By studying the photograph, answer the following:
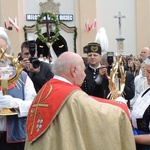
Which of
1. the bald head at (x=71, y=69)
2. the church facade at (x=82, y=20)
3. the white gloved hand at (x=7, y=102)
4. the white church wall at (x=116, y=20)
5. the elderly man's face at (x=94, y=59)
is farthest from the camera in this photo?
the white church wall at (x=116, y=20)

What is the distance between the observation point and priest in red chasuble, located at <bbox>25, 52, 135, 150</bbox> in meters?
2.78

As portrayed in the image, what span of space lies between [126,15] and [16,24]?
584cm

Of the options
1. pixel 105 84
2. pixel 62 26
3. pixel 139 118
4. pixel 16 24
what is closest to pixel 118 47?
pixel 62 26

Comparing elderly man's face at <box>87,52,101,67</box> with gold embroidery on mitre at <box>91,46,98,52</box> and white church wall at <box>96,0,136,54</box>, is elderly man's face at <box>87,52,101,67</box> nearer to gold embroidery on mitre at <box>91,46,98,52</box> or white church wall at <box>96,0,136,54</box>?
gold embroidery on mitre at <box>91,46,98,52</box>

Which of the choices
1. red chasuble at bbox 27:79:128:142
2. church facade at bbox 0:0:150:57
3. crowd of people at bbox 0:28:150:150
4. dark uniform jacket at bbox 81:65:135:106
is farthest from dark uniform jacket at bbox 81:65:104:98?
church facade at bbox 0:0:150:57

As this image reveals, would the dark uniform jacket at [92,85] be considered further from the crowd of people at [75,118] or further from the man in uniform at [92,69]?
the crowd of people at [75,118]

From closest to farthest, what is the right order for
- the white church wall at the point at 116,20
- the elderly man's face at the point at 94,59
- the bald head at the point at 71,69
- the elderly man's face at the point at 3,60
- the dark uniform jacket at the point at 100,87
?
1. the bald head at the point at 71,69
2. the elderly man's face at the point at 3,60
3. the dark uniform jacket at the point at 100,87
4. the elderly man's face at the point at 94,59
5. the white church wall at the point at 116,20

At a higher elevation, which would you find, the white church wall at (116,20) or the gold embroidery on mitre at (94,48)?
the white church wall at (116,20)

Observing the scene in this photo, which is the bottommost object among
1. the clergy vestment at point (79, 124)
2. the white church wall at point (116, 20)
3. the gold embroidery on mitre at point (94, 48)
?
the clergy vestment at point (79, 124)

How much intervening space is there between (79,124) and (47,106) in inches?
11.4

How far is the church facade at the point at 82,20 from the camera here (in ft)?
62.2

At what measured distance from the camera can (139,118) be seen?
3.33 m

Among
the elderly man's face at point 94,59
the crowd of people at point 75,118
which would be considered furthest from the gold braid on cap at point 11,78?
the elderly man's face at point 94,59

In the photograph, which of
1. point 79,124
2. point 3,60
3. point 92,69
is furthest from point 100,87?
point 79,124
